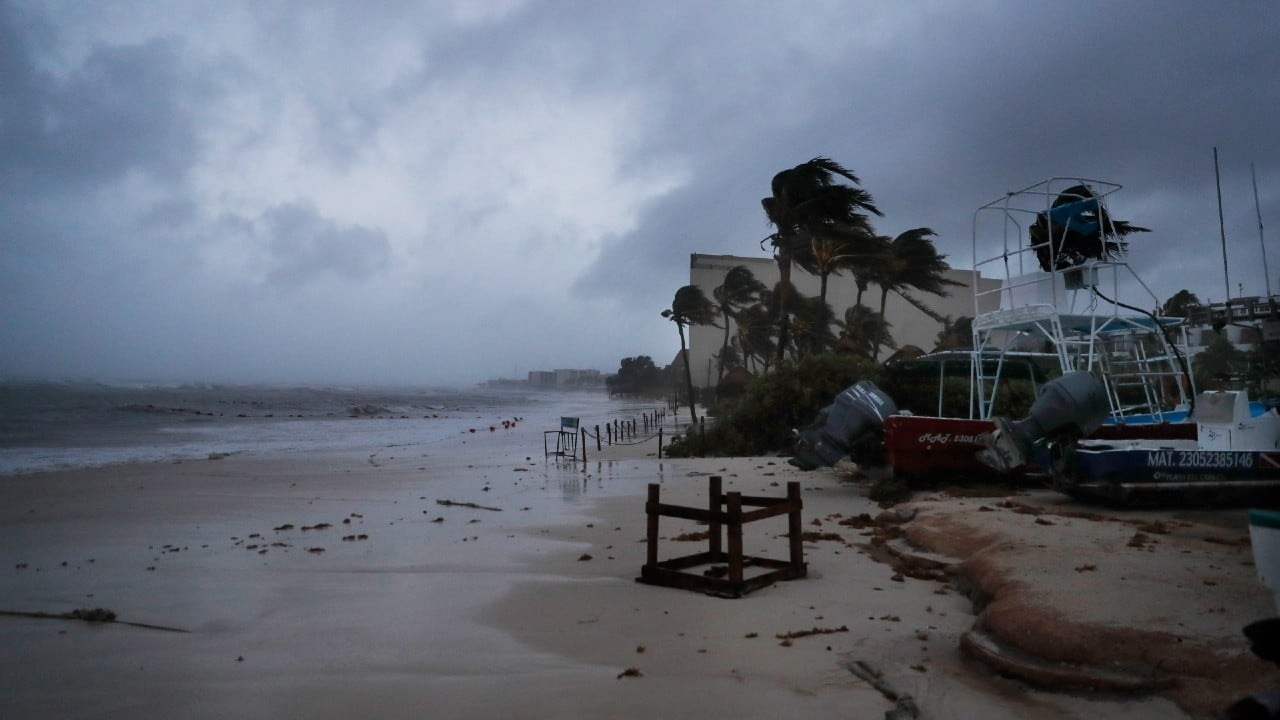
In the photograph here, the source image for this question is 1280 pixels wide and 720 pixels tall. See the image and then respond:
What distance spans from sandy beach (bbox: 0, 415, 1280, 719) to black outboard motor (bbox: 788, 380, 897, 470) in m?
1.44

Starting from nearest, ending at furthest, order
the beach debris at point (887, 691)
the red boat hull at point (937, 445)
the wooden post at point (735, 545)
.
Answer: the beach debris at point (887, 691)
the wooden post at point (735, 545)
the red boat hull at point (937, 445)

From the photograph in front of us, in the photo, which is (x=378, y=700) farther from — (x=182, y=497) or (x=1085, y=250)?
(x=182, y=497)

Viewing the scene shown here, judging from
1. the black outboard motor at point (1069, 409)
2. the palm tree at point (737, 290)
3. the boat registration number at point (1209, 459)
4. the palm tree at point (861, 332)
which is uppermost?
the palm tree at point (737, 290)

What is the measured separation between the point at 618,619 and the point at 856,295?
146 feet

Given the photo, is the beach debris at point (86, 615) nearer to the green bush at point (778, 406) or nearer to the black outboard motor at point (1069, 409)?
the black outboard motor at point (1069, 409)

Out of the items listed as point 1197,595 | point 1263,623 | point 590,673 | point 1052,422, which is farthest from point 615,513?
point 1263,623

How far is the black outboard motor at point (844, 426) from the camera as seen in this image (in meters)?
13.1

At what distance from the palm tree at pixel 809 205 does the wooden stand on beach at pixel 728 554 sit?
58.2ft

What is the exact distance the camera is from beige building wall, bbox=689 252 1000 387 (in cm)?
4616

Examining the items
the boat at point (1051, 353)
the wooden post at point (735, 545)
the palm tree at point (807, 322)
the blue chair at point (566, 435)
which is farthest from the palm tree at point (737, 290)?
the wooden post at point (735, 545)

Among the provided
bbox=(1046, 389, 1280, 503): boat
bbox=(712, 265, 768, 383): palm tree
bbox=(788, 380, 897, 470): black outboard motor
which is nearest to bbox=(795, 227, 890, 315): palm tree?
bbox=(788, 380, 897, 470): black outboard motor

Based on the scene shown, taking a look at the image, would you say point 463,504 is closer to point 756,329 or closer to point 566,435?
point 566,435

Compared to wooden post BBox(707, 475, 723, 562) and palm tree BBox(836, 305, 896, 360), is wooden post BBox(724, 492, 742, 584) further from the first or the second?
palm tree BBox(836, 305, 896, 360)

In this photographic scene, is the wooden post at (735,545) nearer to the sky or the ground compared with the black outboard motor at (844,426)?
nearer to the ground
